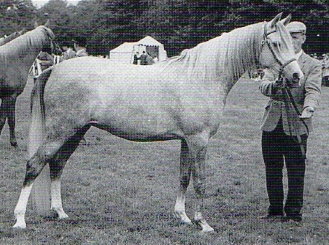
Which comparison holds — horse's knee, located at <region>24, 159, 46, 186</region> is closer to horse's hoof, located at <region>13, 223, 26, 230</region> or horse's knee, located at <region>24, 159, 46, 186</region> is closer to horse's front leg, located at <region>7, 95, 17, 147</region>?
horse's hoof, located at <region>13, 223, 26, 230</region>

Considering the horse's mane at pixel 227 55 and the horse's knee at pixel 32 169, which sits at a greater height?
the horse's mane at pixel 227 55

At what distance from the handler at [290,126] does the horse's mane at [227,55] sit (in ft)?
1.54

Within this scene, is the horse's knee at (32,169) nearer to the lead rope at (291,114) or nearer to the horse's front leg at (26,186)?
the horse's front leg at (26,186)

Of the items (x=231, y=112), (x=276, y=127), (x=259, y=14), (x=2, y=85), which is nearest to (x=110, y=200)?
(x=276, y=127)

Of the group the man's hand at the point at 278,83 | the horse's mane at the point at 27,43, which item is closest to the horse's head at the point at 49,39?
the horse's mane at the point at 27,43

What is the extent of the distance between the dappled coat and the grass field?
127 cm

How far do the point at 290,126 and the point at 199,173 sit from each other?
134 centimetres

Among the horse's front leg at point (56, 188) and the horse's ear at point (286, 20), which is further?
the horse's front leg at point (56, 188)

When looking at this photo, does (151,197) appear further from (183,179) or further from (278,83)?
(278,83)

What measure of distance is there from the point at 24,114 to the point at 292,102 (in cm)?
1082

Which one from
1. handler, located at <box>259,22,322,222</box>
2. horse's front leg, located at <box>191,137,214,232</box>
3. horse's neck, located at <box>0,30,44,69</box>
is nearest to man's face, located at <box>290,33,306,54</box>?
handler, located at <box>259,22,322,222</box>

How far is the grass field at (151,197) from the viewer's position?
521 centimetres

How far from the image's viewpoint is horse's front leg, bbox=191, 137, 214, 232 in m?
5.25

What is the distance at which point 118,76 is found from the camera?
5285 mm
